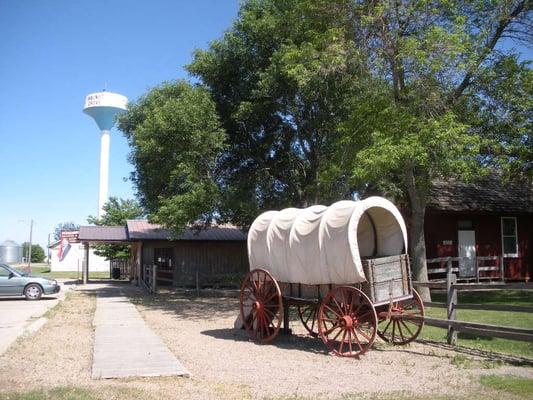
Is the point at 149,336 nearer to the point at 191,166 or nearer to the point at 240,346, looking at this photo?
the point at 240,346

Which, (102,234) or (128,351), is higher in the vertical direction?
(102,234)

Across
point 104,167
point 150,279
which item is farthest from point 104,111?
point 150,279

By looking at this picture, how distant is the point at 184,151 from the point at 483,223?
14.2 metres

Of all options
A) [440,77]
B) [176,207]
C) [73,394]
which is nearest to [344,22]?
[440,77]

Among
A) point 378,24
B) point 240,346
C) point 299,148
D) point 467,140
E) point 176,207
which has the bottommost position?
point 240,346

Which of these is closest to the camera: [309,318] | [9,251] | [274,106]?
[309,318]

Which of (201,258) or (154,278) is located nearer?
(154,278)

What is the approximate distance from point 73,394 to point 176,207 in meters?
11.7

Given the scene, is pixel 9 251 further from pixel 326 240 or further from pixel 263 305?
pixel 326 240

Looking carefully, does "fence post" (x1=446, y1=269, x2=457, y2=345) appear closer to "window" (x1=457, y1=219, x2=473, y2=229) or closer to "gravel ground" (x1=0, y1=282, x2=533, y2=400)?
"gravel ground" (x1=0, y1=282, x2=533, y2=400)

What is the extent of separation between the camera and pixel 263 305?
11.9m

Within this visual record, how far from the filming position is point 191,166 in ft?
62.1

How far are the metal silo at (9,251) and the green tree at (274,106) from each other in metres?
54.2

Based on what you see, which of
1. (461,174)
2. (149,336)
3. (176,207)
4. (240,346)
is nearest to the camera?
(240,346)
